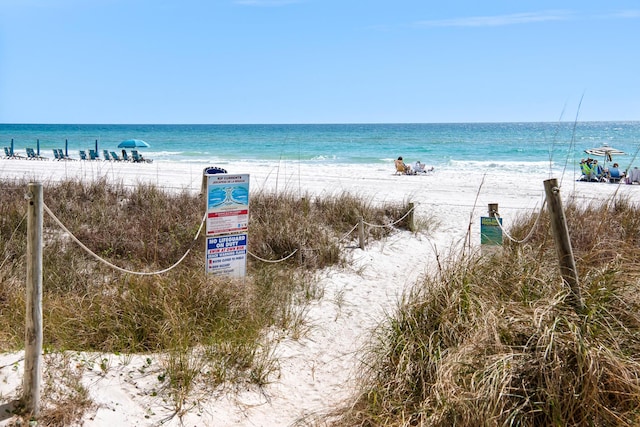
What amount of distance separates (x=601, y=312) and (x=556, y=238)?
1.75ft

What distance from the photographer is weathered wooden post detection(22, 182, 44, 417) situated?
126 inches

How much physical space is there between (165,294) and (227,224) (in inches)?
65.0

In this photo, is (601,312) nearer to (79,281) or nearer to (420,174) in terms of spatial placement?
(79,281)

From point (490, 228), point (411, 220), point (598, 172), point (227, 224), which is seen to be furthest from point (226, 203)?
point (598, 172)

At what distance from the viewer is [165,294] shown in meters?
4.81

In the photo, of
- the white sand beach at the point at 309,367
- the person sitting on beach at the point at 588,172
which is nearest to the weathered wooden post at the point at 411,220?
the white sand beach at the point at 309,367

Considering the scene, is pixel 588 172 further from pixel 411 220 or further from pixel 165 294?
pixel 165 294

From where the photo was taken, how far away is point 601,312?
3525 millimetres

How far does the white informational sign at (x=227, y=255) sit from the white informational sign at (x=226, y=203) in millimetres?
94

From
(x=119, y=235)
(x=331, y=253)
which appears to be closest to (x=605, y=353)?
(x=331, y=253)

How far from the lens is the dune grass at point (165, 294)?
13.6 ft

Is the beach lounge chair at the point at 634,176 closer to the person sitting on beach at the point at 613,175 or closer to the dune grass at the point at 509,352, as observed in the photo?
the person sitting on beach at the point at 613,175

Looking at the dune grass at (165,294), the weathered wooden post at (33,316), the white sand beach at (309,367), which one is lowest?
A: the white sand beach at (309,367)

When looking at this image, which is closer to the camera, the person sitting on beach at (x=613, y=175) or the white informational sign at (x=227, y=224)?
the white informational sign at (x=227, y=224)
